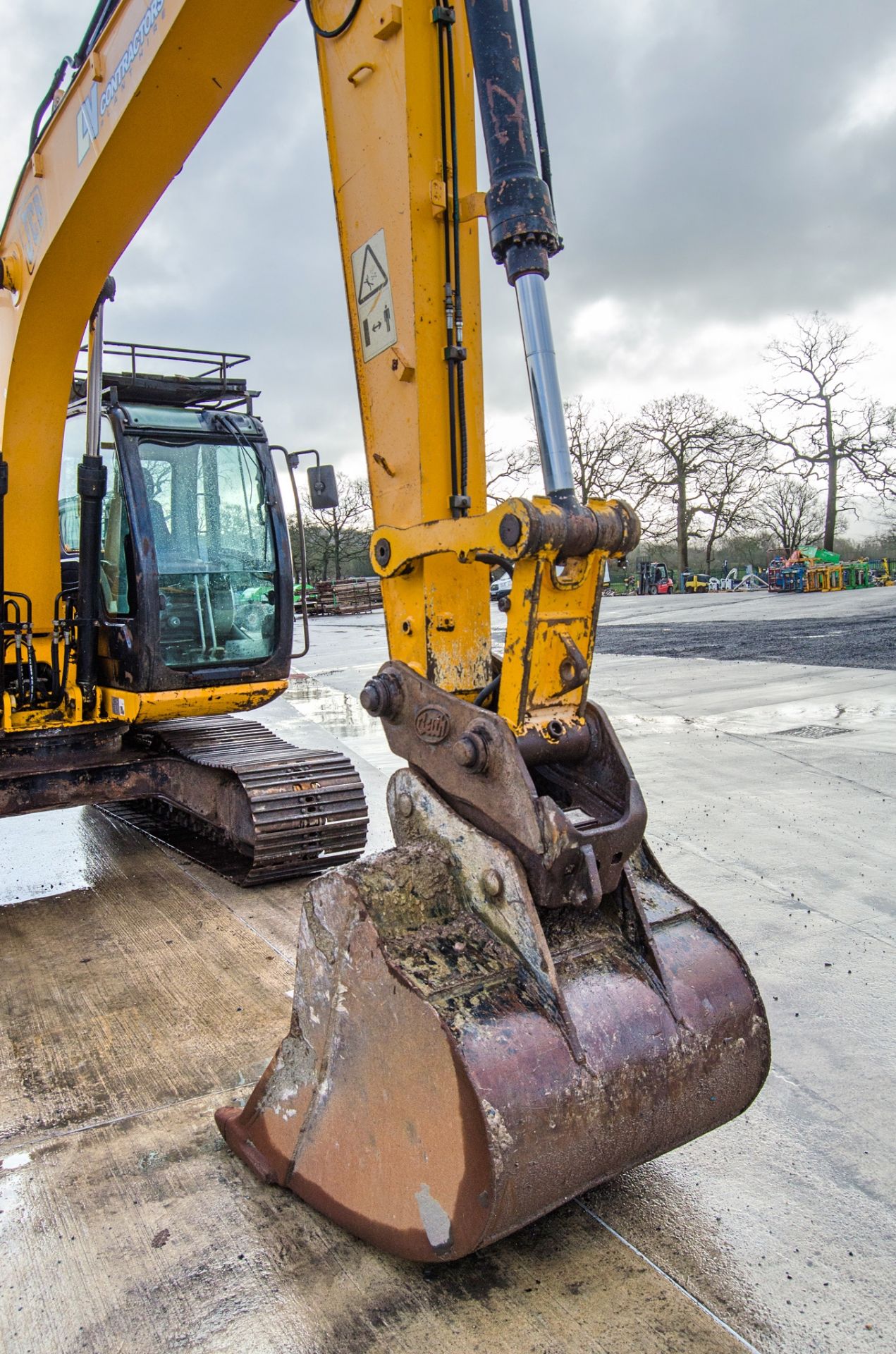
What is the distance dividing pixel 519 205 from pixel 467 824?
4.53ft

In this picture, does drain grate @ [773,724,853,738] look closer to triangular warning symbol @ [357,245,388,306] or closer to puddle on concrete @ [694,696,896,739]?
puddle on concrete @ [694,696,896,739]

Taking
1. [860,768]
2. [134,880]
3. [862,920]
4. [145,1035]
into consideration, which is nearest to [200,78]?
[145,1035]

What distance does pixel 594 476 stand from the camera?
45438 millimetres

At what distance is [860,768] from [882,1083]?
4080 millimetres

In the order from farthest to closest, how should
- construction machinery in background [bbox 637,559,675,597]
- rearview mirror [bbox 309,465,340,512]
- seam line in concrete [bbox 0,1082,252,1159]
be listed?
construction machinery in background [bbox 637,559,675,597] → rearview mirror [bbox 309,465,340,512] → seam line in concrete [bbox 0,1082,252,1159]

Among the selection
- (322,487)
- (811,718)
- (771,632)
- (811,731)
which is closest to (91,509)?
(322,487)

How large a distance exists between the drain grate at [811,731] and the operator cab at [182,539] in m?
4.50

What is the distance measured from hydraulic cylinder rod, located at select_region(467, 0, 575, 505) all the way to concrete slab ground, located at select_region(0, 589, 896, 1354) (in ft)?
5.85

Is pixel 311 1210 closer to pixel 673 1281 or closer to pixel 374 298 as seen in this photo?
pixel 673 1281

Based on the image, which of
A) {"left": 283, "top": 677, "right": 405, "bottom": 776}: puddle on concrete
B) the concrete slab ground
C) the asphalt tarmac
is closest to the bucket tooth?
the concrete slab ground

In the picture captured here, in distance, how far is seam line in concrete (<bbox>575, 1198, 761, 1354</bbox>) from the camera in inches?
82.3

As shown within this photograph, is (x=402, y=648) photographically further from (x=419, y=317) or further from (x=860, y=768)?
(x=860, y=768)

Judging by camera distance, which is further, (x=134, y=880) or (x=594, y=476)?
(x=594, y=476)

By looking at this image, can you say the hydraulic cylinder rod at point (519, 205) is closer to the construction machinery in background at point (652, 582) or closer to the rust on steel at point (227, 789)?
the rust on steel at point (227, 789)
